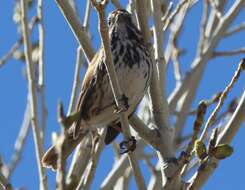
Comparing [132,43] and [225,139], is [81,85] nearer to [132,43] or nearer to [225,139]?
[132,43]

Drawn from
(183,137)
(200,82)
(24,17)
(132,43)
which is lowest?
(183,137)

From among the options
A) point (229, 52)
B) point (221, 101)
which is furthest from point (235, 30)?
point (221, 101)

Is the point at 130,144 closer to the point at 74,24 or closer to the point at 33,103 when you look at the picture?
the point at 74,24

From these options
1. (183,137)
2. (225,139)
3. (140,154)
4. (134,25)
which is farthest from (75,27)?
(183,137)

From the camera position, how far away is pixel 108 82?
4234 mm

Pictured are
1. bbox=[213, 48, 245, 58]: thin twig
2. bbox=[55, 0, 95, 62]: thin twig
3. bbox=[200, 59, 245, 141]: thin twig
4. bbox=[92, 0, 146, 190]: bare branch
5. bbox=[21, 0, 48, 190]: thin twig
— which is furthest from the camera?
bbox=[213, 48, 245, 58]: thin twig

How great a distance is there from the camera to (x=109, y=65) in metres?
2.74

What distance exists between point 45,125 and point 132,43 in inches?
31.5

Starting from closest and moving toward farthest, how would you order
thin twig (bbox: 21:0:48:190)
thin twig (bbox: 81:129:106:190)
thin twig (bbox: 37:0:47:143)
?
thin twig (bbox: 81:129:106:190), thin twig (bbox: 21:0:48:190), thin twig (bbox: 37:0:47:143)

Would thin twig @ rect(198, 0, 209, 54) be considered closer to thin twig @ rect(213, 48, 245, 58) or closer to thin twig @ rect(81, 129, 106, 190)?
thin twig @ rect(213, 48, 245, 58)

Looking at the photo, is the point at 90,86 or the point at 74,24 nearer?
the point at 74,24

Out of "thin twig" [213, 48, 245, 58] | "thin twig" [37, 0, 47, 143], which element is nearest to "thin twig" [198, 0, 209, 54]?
"thin twig" [213, 48, 245, 58]

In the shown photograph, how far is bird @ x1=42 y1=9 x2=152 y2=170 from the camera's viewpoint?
412cm

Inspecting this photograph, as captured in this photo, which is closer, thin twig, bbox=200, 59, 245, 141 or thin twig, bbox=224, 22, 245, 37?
thin twig, bbox=200, 59, 245, 141
